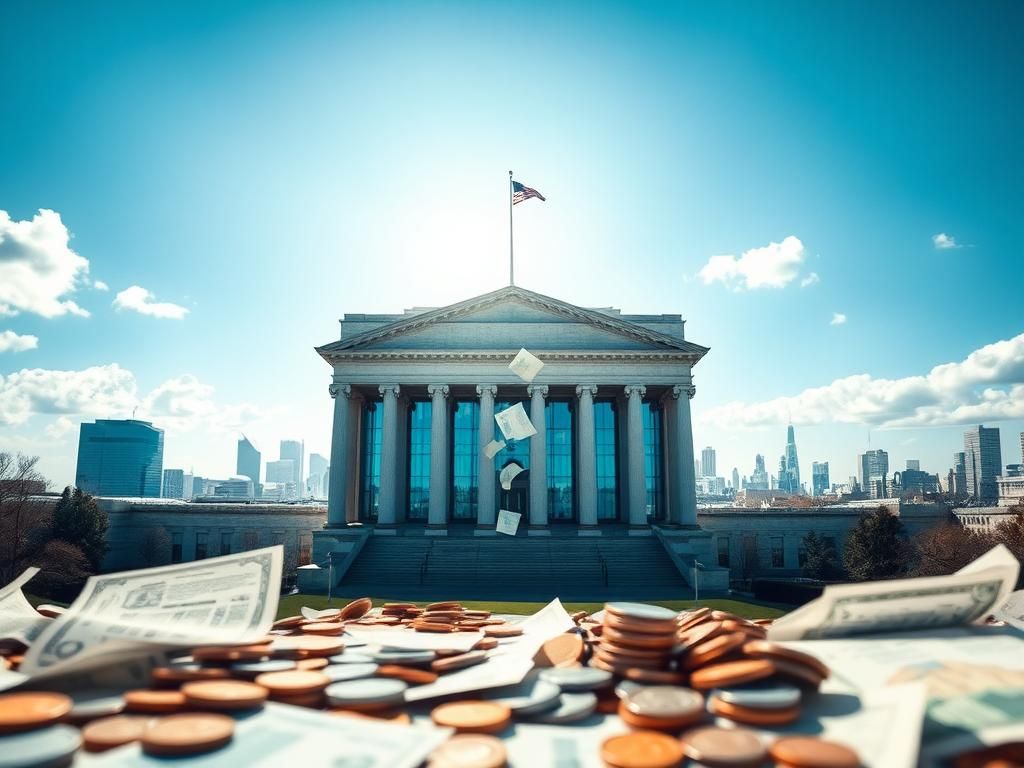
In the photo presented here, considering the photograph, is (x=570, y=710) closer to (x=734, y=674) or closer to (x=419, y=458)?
(x=734, y=674)

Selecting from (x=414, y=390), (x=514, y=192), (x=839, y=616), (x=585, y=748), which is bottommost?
(x=585, y=748)

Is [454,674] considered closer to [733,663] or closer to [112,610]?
[733,663]

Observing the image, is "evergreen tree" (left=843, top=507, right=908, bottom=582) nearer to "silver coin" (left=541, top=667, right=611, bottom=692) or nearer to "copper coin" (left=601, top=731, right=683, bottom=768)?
"silver coin" (left=541, top=667, right=611, bottom=692)

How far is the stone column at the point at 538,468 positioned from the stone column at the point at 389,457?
8.65 m

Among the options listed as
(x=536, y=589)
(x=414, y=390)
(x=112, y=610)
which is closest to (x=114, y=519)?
(x=414, y=390)

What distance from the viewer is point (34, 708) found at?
16.8 feet

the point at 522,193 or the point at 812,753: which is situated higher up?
the point at 522,193

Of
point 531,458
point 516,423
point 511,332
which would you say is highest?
point 511,332

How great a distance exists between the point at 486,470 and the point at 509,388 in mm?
6723

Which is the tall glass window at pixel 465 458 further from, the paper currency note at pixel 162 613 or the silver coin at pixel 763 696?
the silver coin at pixel 763 696

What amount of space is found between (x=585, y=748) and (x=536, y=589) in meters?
27.4

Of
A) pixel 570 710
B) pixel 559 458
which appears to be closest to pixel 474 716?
pixel 570 710

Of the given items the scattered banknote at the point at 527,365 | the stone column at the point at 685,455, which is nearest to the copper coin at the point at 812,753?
the scattered banknote at the point at 527,365

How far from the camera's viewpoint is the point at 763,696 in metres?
5.38
